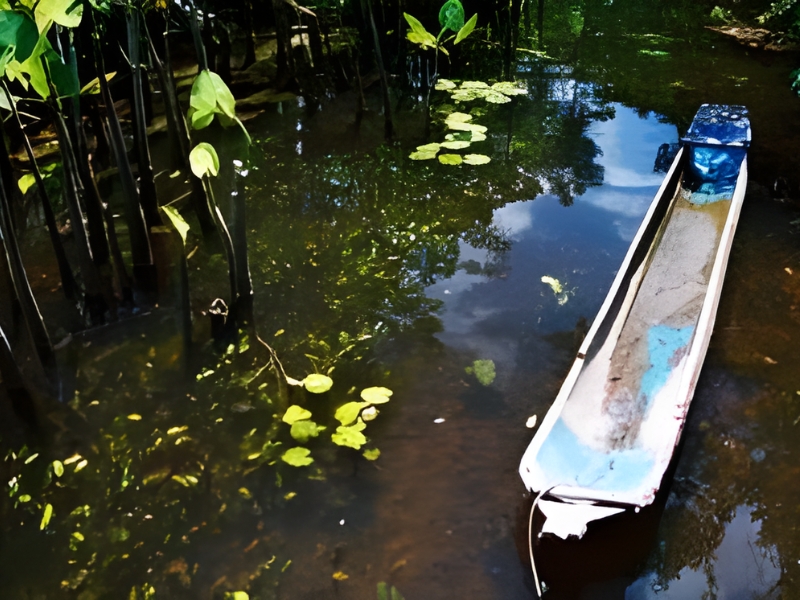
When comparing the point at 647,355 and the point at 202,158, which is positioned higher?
the point at 202,158

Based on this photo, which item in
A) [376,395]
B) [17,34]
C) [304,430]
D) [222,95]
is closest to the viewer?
[17,34]

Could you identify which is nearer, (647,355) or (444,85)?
(647,355)

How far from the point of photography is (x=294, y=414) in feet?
7.77

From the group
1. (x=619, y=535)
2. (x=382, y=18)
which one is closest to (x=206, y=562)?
(x=619, y=535)

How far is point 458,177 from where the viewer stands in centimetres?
415

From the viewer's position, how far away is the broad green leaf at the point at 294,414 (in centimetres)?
235

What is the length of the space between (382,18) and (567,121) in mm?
2246

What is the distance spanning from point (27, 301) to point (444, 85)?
14.0 feet

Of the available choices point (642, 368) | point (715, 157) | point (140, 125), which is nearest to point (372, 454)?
point (642, 368)

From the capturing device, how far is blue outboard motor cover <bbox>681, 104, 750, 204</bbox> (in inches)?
149

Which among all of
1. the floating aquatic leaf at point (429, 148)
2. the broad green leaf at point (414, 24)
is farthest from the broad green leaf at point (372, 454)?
the broad green leaf at point (414, 24)

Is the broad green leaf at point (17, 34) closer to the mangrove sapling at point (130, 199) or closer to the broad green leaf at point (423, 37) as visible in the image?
the mangrove sapling at point (130, 199)

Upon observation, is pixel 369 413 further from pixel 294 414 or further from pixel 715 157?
pixel 715 157

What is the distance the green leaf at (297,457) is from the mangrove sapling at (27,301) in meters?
1.02
